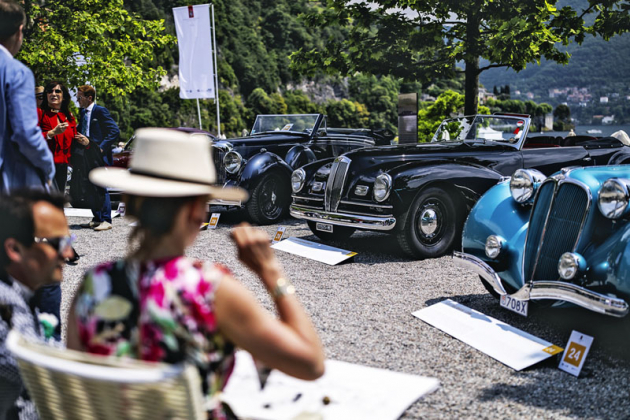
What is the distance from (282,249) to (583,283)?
4.13 m

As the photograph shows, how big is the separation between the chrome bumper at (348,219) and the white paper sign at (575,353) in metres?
3.12

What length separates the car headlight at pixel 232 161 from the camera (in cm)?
958

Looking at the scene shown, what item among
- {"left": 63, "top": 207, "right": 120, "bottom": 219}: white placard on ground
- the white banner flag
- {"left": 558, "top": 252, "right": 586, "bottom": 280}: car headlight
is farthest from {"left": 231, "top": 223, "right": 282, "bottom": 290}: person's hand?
the white banner flag

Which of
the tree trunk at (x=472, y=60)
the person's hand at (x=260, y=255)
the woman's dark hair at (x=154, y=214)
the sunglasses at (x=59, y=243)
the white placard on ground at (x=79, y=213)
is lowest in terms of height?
the white placard on ground at (x=79, y=213)

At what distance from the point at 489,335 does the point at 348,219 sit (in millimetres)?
2997

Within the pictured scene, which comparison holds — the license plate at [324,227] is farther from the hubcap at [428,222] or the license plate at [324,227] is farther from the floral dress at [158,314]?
the floral dress at [158,314]

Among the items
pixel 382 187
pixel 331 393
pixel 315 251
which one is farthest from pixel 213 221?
pixel 331 393

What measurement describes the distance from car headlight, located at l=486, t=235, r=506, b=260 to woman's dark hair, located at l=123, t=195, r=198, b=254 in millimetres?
3553

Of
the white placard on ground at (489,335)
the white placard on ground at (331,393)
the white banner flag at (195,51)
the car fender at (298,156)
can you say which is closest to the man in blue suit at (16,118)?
the white placard on ground at (331,393)

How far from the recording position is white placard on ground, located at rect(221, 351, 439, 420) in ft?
8.78

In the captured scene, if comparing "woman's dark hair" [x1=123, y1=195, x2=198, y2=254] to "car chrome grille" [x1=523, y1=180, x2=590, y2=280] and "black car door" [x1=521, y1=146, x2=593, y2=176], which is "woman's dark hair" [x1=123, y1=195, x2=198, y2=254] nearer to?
"car chrome grille" [x1=523, y1=180, x2=590, y2=280]

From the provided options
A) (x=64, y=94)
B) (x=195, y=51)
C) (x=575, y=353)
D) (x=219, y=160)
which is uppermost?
(x=195, y=51)

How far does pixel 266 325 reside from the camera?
57.9 inches

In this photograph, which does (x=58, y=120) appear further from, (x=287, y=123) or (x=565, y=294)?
(x=565, y=294)
